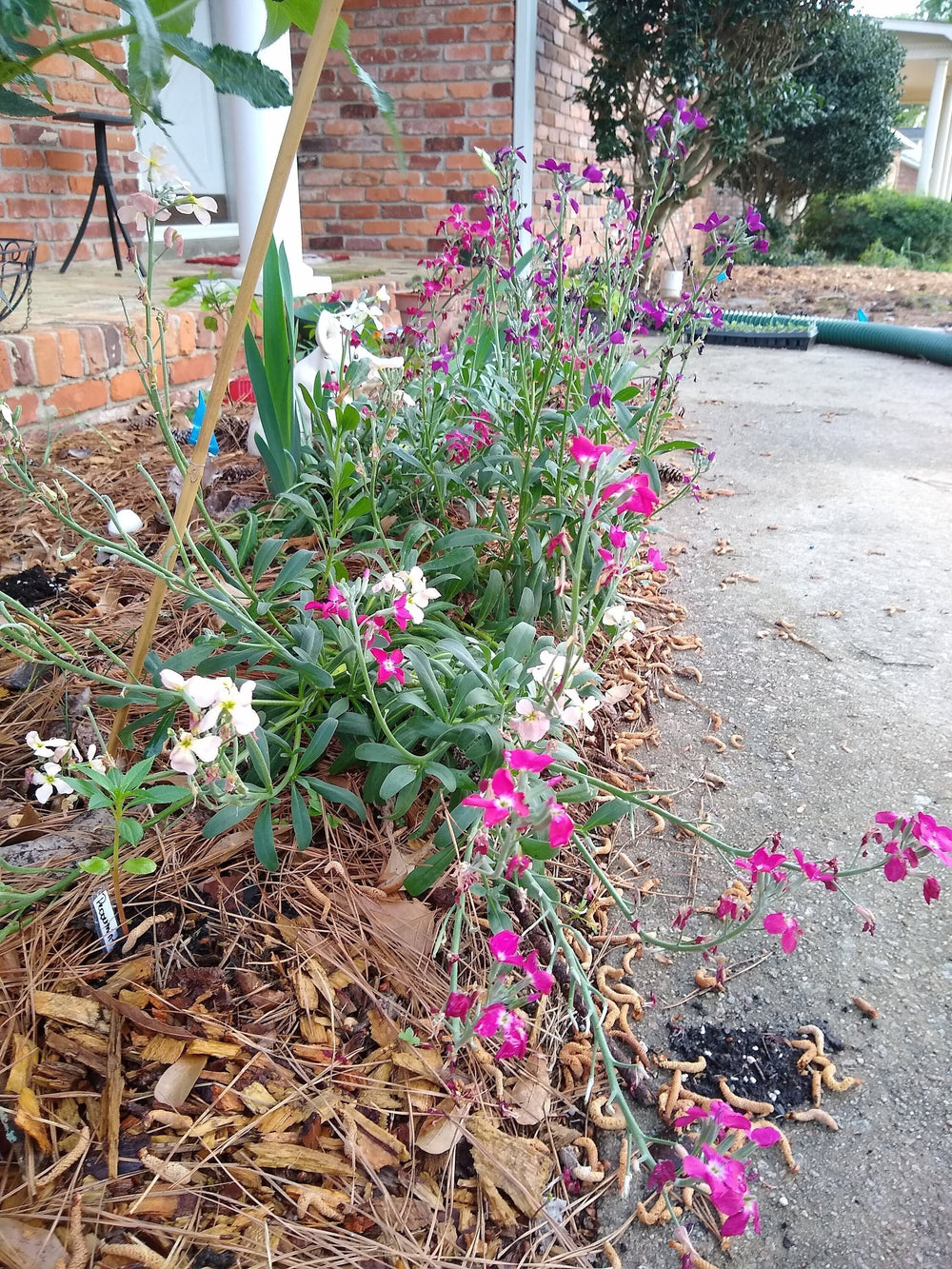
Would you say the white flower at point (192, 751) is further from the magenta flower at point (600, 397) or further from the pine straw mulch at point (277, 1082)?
the magenta flower at point (600, 397)

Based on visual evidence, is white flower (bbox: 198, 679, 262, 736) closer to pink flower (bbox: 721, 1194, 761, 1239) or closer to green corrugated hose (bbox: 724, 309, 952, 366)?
pink flower (bbox: 721, 1194, 761, 1239)

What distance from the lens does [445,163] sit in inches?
249

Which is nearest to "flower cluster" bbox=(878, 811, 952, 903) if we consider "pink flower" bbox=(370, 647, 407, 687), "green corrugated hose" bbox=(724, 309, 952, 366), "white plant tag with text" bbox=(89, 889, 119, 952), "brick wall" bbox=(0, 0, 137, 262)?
"pink flower" bbox=(370, 647, 407, 687)

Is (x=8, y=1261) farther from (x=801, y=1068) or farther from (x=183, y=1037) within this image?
(x=801, y=1068)

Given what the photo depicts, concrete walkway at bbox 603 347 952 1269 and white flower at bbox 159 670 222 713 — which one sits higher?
white flower at bbox 159 670 222 713

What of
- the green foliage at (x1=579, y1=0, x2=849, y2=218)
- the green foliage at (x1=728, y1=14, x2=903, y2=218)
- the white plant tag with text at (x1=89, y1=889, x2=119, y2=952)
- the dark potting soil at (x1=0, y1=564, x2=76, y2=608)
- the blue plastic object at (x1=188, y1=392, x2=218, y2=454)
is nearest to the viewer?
the white plant tag with text at (x1=89, y1=889, x2=119, y2=952)

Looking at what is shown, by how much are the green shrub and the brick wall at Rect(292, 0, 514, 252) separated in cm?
1007

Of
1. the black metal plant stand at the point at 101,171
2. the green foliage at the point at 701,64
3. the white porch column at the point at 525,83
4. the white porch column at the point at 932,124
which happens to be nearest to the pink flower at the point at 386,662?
the black metal plant stand at the point at 101,171

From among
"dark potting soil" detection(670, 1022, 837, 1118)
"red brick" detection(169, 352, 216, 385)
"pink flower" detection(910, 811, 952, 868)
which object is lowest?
"dark potting soil" detection(670, 1022, 837, 1118)

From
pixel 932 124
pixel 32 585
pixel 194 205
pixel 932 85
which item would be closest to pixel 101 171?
pixel 32 585

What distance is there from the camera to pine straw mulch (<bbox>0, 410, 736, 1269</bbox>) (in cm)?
95

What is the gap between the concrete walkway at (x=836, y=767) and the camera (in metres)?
1.08

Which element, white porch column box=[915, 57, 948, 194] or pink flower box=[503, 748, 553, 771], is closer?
pink flower box=[503, 748, 553, 771]

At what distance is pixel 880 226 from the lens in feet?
47.6
